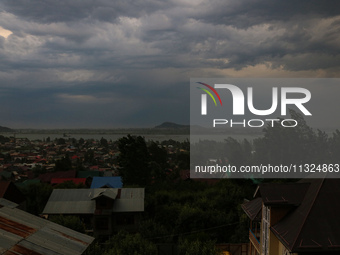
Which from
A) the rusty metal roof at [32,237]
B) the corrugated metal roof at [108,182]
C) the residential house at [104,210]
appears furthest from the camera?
the corrugated metal roof at [108,182]

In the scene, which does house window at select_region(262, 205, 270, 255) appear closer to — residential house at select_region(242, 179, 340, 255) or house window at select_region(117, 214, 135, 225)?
residential house at select_region(242, 179, 340, 255)

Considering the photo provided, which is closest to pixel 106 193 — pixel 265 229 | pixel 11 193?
pixel 11 193

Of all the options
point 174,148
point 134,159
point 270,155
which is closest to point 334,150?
point 270,155

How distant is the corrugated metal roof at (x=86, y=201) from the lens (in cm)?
2417

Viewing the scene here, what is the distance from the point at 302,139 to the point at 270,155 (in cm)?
355

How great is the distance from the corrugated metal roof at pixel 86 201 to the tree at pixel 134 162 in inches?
495

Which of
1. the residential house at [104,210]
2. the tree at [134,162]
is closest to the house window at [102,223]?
the residential house at [104,210]

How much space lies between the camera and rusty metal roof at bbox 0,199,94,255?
7.75 m

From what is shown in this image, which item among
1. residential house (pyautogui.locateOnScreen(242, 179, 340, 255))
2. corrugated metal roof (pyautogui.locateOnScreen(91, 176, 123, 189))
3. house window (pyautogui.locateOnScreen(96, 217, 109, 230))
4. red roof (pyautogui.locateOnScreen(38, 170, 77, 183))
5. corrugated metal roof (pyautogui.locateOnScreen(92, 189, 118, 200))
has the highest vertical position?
residential house (pyautogui.locateOnScreen(242, 179, 340, 255))

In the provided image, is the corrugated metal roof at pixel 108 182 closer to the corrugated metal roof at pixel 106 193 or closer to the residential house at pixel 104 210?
the corrugated metal roof at pixel 106 193

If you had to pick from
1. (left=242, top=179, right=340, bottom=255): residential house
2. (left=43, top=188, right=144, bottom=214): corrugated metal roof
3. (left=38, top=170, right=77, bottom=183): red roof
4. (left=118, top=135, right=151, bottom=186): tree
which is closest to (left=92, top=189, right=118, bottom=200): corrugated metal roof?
(left=43, top=188, right=144, bottom=214): corrugated metal roof

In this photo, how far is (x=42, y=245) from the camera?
8.41 metres

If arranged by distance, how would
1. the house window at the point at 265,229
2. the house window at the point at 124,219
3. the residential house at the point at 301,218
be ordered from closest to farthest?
the residential house at the point at 301,218 → the house window at the point at 265,229 → the house window at the point at 124,219

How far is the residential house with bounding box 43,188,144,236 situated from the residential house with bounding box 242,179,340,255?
A: 12.1 m
